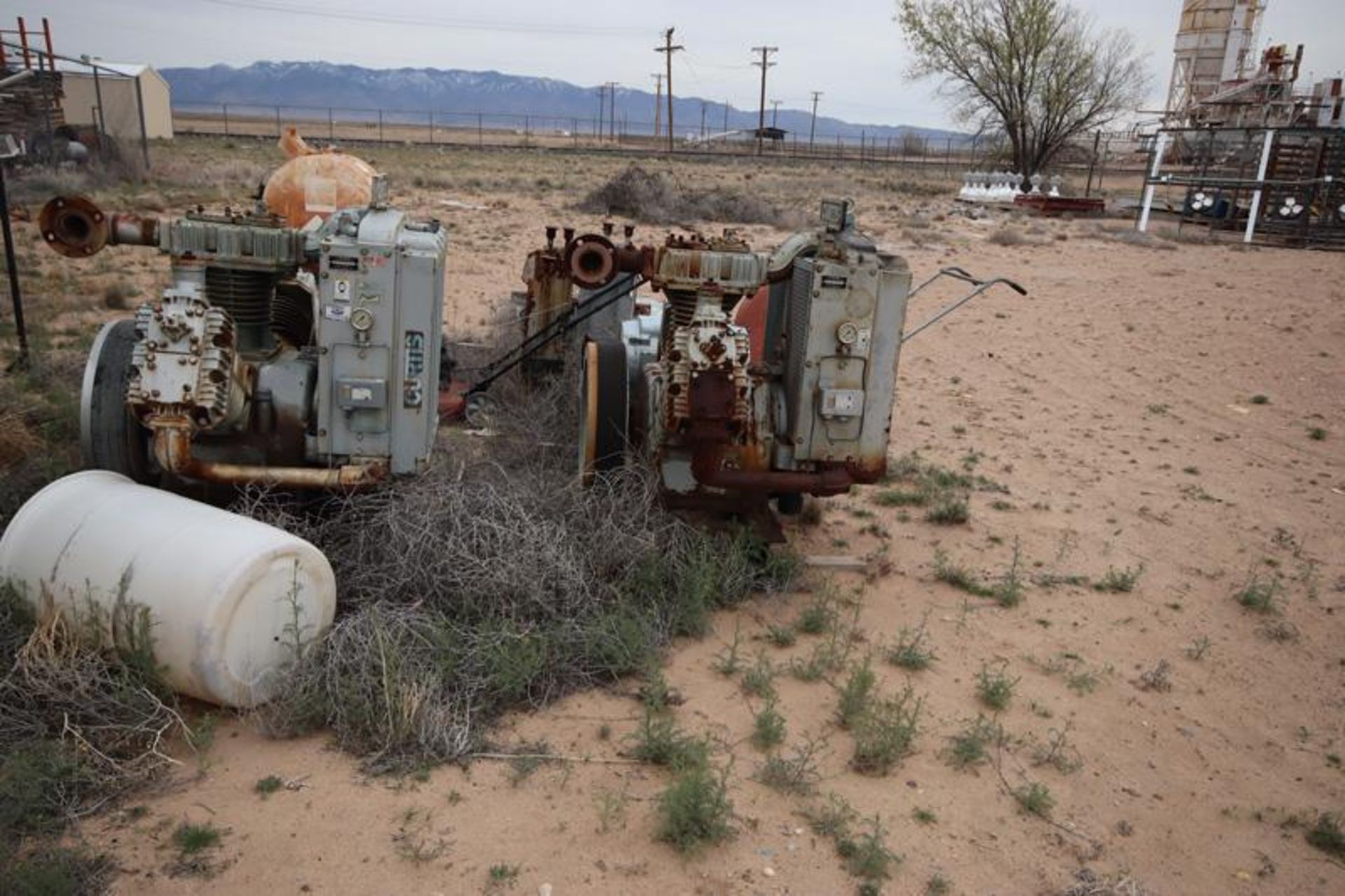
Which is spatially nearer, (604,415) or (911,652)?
(911,652)

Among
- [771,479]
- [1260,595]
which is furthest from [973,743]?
[1260,595]

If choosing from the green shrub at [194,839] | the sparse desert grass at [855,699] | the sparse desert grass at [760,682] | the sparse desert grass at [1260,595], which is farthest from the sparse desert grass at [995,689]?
the green shrub at [194,839]

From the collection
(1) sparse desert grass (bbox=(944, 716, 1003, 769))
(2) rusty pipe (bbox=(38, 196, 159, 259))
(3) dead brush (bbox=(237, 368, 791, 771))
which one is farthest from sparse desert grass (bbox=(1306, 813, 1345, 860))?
(2) rusty pipe (bbox=(38, 196, 159, 259))

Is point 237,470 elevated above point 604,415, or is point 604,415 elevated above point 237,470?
point 604,415

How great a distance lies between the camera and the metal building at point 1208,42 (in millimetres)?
50094

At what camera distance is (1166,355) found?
36.1 feet

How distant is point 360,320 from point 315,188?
2638 mm

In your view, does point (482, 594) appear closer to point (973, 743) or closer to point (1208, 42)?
point (973, 743)

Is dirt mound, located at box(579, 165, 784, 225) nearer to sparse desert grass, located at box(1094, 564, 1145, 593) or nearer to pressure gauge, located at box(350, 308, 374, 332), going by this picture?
sparse desert grass, located at box(1094, 564, 1145, 593)

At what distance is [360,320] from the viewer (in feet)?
14.8

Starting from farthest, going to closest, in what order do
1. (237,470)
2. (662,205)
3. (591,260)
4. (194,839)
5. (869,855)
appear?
1. (662,205)
2. (591,260)
3. (237,470)
4. (869,855)
5. (194,839)

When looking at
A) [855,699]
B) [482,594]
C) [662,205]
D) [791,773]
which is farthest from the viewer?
[662,205]

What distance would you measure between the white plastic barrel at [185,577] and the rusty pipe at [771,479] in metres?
1.70

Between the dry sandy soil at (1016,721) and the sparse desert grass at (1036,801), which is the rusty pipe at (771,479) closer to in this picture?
the dry sandy soil at (1016,721)
